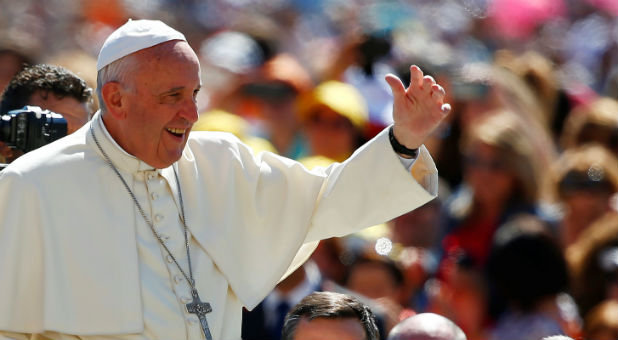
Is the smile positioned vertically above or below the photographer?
below

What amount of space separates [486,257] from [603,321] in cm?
82

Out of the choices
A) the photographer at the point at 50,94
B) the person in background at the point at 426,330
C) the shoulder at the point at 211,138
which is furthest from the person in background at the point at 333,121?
the shoulder at the point at 211,138

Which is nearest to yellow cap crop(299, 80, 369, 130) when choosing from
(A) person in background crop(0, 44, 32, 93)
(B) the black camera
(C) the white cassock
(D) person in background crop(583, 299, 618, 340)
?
(A) person in background crop(0, 44, 32, 93)

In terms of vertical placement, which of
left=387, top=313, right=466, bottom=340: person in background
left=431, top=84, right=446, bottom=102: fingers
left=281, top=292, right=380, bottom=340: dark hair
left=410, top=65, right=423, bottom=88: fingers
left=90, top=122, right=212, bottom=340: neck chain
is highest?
left=410, top=65, right=423, bottom=88: fingers

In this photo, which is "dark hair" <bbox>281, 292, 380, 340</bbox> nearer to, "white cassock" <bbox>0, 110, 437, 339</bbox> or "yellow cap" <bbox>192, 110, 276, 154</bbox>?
"white cassock" <bbox>0, 110, 437, 339</bbox>

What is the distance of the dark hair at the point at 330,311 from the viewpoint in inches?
194

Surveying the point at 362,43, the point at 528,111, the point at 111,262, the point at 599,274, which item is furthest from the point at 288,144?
the point at 111,262

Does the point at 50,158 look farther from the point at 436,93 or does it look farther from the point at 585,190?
the point at 585,190

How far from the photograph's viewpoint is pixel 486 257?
24.4ft

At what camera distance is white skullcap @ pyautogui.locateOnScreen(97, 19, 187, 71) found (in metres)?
4.66

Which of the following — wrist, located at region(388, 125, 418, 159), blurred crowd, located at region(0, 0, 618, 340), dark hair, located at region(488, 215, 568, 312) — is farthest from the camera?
blurred crowd, located at region(0, 0, 618, 340)

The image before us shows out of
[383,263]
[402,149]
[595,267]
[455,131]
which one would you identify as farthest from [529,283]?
[402,149]

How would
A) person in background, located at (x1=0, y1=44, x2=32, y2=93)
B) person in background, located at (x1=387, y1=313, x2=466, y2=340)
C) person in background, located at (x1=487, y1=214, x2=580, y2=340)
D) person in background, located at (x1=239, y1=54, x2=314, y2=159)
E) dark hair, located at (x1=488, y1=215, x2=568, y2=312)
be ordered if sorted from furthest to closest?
person in background, located at (x1=239, y1=54, x2=314, y2=159) < person in background, located at (x1=0, y1=44, x2=32, y2=93) < dark hair, located at (x1=488, y1=215, x2=568, y2=312) < person in background, located at (x1=487, y1=214, x2=580, y2=340) < person in background, located at (x1=387, y1=313, x2=466, y2=340)

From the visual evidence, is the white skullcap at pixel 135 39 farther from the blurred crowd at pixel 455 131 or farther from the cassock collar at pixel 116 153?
the blurred crowd at pixel 455 131
